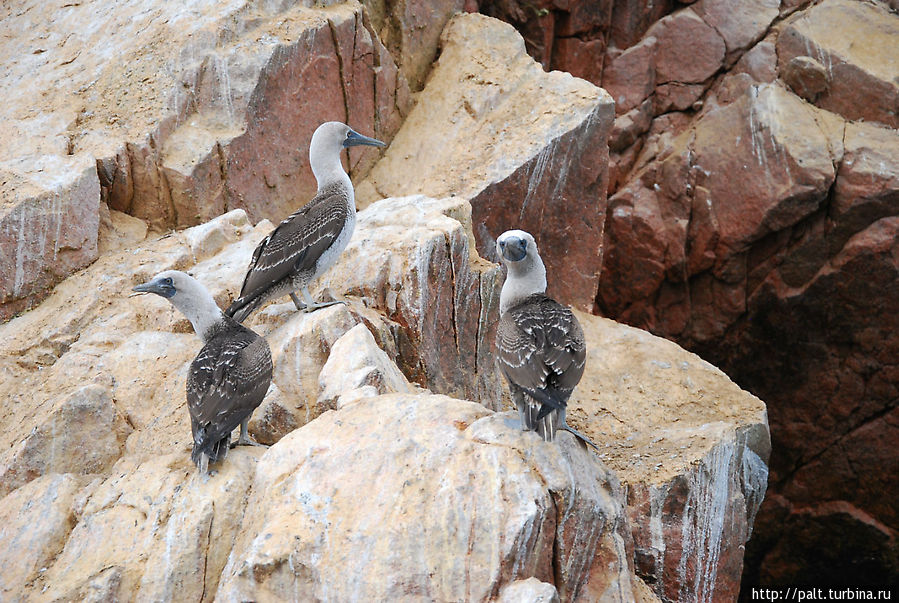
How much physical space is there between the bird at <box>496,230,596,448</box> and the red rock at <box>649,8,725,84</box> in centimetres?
1041

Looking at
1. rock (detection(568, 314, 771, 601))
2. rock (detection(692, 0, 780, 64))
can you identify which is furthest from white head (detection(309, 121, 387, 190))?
rock (detection(692, 0, 780, 64))

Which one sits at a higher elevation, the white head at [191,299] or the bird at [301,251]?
the white head at [191,299]

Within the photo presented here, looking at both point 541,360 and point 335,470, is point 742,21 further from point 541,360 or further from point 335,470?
point 335,470

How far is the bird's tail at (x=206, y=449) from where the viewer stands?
5.23m

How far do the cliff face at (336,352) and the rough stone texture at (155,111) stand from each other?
3 cm

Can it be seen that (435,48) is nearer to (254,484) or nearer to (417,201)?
(417,201)

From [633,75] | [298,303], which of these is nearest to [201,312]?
[298,303]

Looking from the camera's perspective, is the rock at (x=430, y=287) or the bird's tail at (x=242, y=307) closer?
the bird's tail at (x=242, y=307)

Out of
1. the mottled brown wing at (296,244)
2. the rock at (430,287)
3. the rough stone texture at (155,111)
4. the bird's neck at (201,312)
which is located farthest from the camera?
the rough stone texture at (155,111)

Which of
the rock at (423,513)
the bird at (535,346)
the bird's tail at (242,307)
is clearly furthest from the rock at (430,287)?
the rock at (423,513)

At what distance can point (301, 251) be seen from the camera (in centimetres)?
712

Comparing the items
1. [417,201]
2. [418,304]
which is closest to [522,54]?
[417,201]

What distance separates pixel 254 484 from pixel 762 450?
19.6ft

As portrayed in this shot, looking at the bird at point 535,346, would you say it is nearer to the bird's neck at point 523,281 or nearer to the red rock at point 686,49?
the bird's neck at point 523,281
